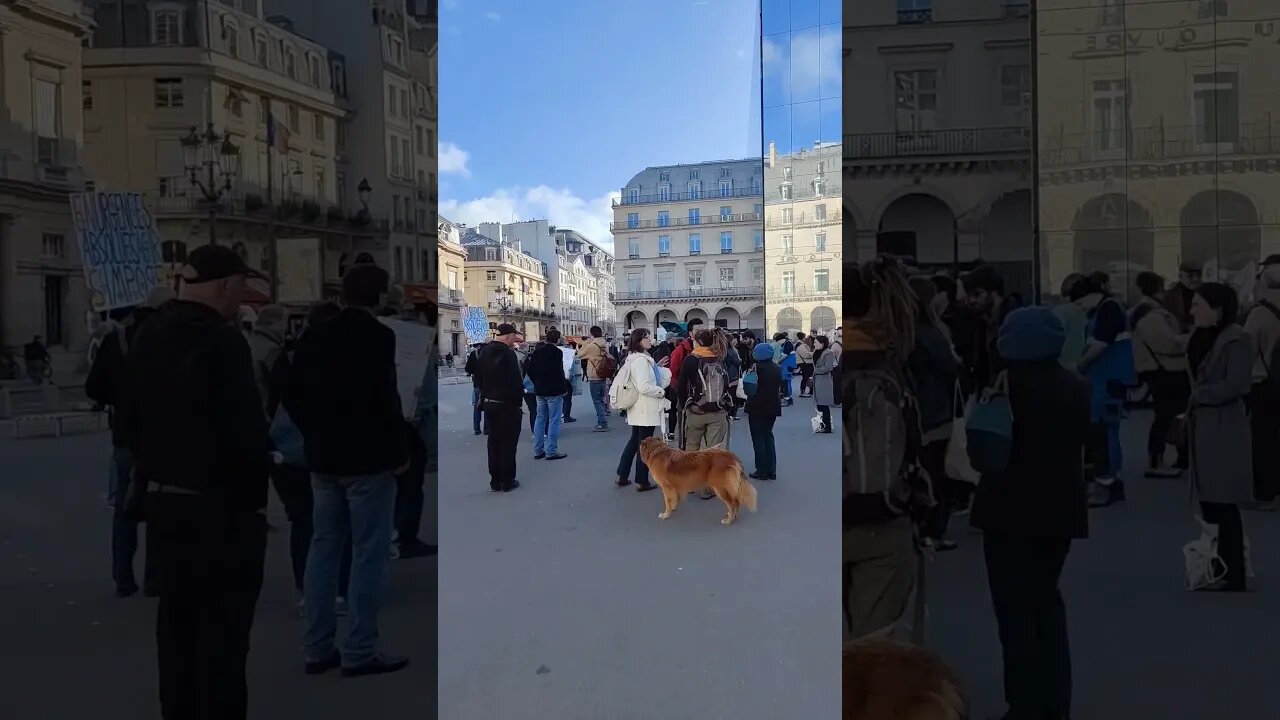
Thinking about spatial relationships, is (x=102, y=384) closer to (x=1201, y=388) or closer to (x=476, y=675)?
(x=476, y=675)

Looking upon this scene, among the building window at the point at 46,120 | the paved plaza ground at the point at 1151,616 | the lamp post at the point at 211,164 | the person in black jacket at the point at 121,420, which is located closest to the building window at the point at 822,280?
the paved plaza ground at the point at 1151,616

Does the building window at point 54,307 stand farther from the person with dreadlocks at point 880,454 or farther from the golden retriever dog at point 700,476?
the person with dreadlocks at point 880,454

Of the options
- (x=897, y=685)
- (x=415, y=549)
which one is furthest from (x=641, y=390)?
(x=897, y=685)

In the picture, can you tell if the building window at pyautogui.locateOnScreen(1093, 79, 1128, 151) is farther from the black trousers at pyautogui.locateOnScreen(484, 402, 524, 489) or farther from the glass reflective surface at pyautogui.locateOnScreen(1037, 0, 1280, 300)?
the black trousers at pyautogui.locateOnScreen(484, 402, 524, 489)

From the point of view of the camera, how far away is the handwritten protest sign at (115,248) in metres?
1.55

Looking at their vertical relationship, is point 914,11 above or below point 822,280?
above

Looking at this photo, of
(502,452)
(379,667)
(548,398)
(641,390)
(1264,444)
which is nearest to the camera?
(1264,444)

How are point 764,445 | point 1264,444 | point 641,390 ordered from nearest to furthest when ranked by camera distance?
1. point 1264,444
2. point 764,445
3. point 641,390

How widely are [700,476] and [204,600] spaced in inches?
59.6

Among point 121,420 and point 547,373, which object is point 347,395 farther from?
point 547,373

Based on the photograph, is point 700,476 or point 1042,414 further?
point 700,476

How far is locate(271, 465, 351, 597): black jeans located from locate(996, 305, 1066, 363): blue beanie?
169 centimetres

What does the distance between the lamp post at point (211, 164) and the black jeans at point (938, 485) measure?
5.96 feet

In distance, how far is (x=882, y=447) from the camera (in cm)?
165
